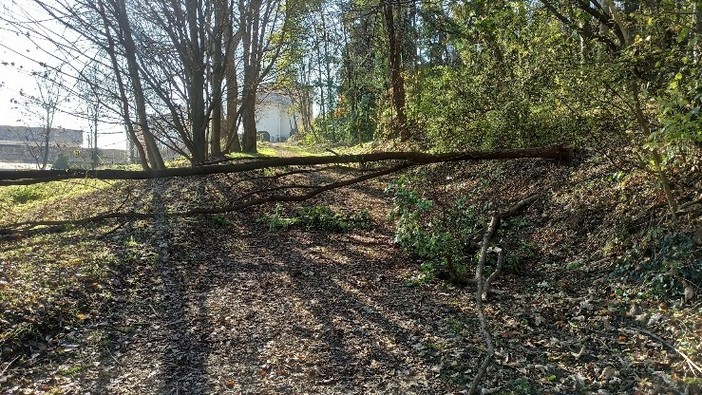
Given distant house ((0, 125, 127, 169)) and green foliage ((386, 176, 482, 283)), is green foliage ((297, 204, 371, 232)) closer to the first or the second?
green foliage ((386, 176, 482, 283))

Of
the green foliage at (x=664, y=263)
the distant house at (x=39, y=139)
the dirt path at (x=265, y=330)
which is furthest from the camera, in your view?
the distant house at (x=39, y=139)

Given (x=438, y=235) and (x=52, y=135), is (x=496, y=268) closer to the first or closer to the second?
(x=438, y=235)

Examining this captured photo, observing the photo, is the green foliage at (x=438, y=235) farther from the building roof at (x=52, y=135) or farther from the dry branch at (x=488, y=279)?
the building roof at (x=52, y=135)

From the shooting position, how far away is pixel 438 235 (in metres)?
6.64

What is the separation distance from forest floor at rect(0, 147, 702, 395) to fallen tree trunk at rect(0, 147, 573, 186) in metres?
0.81

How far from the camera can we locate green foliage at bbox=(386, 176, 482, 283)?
629 centimetres

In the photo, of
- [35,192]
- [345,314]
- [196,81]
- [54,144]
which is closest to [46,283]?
[345,314]

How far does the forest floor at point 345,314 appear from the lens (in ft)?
12.6

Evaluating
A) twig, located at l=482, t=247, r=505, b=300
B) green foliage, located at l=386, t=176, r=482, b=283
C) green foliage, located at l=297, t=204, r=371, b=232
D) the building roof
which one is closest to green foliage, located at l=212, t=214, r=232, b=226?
green foliage, located at l=297, t=204, r=371, b=232

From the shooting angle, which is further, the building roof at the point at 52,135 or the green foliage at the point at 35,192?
the building roof at the point at 52,135

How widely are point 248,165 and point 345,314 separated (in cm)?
247

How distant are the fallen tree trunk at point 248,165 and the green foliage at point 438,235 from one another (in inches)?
34.8

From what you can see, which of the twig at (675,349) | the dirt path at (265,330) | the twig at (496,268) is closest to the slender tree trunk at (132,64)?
the dirt path at (265,330)

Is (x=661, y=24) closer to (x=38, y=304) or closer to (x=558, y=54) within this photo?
(x=558, y=54)
